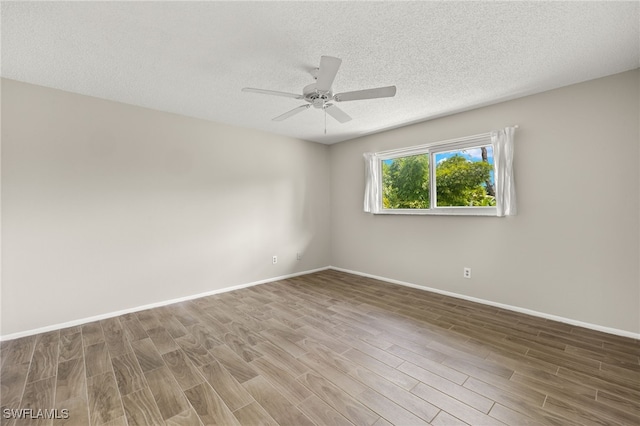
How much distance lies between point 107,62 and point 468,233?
414 cm

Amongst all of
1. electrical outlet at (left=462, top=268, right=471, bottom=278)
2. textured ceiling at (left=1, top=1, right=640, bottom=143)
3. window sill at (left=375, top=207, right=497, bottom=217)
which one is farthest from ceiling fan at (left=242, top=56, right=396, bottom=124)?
electrical outlet at (left=462, top=268, right=471, bottom=278)

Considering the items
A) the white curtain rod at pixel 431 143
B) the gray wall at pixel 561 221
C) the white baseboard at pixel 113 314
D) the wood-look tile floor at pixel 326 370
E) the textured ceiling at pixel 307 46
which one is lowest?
the wood-look tile floor at pixel 326 370

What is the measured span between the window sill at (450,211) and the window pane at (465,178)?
0.21 ft

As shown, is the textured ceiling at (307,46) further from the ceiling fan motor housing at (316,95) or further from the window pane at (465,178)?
the window pane at (465,178)

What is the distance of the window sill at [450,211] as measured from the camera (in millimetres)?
3261

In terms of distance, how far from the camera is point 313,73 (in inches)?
93.2

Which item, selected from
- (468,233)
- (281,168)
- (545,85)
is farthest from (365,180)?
(545,85)

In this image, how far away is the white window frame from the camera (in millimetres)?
A: 3320

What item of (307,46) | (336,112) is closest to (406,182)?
(336,112)

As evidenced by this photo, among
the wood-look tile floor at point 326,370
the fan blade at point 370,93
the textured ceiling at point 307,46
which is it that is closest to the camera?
the wood-look tile floor at point 326,370

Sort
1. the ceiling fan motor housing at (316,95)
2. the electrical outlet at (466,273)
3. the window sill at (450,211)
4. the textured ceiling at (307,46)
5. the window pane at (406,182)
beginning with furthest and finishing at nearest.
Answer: the window pane at (406,182)
the electrical outlet at (466,273)
the window sill at (450,211)
the ceiling fan motor housing at (316,95)
the textured ceiling at (307,46)

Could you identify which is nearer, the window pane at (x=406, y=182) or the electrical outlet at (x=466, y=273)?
the electrical outlet at (x=466, y=273)

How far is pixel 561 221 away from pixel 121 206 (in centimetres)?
475

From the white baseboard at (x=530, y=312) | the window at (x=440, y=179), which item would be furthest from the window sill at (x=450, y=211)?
the white baseboard at (x=530, y=312)
